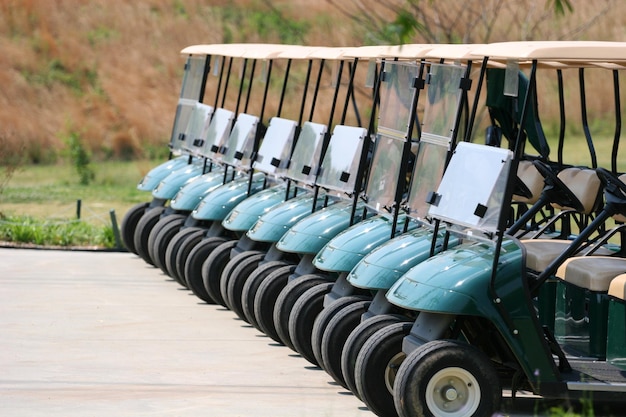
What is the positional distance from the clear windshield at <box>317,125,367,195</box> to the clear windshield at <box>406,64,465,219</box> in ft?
3.56

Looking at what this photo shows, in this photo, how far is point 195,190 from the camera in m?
11.6

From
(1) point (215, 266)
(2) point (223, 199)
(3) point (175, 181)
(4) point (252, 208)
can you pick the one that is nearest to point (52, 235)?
(3) point (175, 181)

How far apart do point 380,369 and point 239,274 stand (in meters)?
2.98

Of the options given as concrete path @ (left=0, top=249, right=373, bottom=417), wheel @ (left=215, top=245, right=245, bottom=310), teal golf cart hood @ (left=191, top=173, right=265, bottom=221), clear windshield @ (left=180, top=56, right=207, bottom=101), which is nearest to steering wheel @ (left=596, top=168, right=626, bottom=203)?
concrete path @ (left=0, top=249, right=373, bottom=417)

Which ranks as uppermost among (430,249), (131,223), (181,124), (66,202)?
(181,124)

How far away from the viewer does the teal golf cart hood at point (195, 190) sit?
11484mm

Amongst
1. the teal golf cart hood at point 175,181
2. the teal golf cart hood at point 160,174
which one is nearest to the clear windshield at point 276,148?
the teal golf cart hood at point 175,181

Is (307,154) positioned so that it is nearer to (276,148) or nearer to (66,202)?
(276,148)

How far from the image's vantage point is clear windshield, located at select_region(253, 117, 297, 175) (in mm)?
10359

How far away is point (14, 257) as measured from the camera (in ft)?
44.5

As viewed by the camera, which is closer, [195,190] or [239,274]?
[239,274]

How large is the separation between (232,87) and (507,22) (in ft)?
25.7

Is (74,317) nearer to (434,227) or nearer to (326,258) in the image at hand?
(326,258)

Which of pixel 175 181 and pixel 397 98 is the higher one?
pixel 397 98
